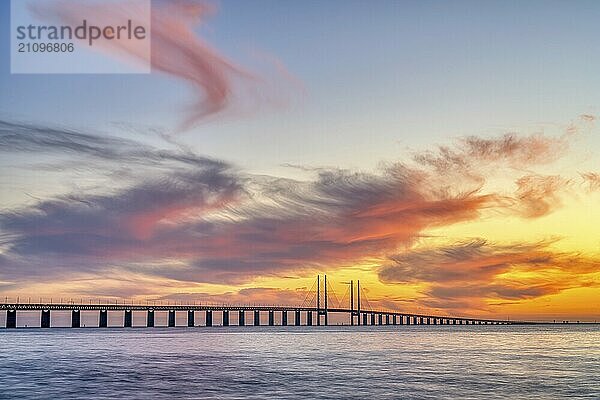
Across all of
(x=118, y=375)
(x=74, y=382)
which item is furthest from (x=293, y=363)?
(x=74, y=382)

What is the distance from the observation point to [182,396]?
49156 mm

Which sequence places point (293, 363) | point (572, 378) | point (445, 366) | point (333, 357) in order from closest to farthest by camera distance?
1. point (572, 378)
2. point (445, 366)
3. point (293, 363)
4. point (333, 357)

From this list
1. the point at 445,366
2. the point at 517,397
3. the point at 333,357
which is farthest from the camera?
the point at 333,357

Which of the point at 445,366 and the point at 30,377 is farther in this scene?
the point at 445,366

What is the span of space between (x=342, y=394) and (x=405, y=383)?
8821 mm

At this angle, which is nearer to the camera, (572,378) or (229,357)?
Result: (572,378)

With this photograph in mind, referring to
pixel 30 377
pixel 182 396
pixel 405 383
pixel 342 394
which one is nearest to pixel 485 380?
pixel 405 383

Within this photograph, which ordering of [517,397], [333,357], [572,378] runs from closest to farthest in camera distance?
[517,397]
[572,378]
[333,357]

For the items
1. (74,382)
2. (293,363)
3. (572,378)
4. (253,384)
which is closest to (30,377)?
(74,382)

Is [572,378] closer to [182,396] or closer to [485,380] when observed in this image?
[485,380]

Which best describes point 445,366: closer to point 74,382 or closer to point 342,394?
point 342,394

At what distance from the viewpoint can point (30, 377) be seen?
6297 cm

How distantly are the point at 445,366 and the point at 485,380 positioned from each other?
15.3 metres

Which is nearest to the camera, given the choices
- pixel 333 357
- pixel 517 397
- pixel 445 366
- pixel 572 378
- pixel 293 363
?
pixel 517 397
